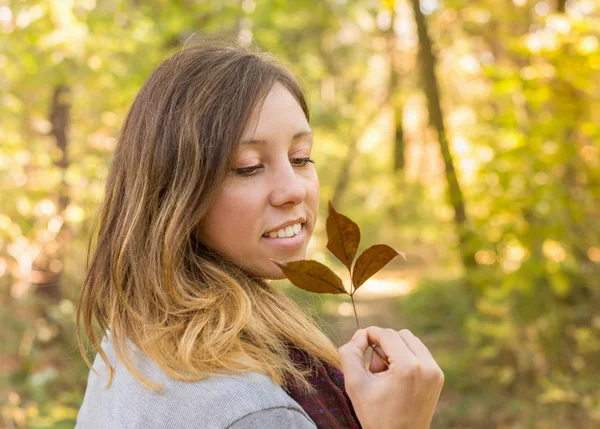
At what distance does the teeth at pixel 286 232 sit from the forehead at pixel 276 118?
21 cm

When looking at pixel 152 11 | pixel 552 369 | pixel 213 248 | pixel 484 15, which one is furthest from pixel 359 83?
pixel 213 248

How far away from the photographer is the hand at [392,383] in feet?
3.93

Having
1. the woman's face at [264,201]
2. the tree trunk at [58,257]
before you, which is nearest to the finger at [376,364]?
the woman's face at [264,201]

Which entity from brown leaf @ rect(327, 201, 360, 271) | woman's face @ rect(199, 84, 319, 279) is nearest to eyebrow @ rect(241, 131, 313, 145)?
woman's face @ rect(199, 84, 319, 279)

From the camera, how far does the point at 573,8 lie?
562 cm

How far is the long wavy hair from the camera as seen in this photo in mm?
1313

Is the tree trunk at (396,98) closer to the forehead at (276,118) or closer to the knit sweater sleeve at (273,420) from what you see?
the forehead at (276,118)

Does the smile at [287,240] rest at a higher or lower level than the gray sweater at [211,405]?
higher

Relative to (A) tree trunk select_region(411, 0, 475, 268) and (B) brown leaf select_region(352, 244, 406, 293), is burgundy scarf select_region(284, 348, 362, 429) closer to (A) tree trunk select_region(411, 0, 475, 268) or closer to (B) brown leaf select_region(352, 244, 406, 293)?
(B) brown leaf select_region(352, 244, 406, 293)

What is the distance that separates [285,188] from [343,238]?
275 millimetres

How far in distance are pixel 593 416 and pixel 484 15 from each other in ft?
22.1

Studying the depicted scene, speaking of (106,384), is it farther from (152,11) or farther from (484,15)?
(484,15)

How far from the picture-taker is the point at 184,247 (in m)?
1.46

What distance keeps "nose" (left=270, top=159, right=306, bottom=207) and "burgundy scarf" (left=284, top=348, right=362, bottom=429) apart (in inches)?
13.0
